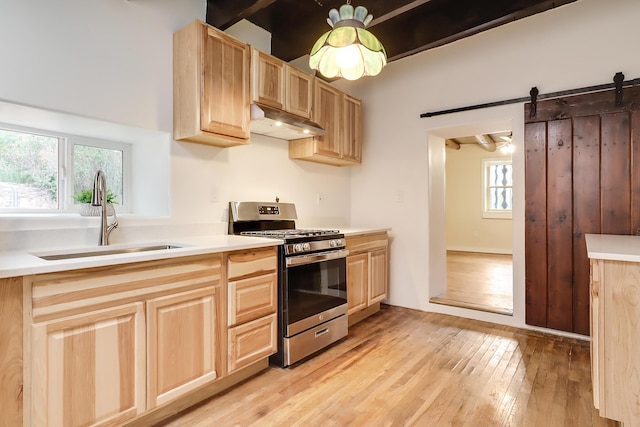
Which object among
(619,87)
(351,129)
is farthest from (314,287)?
(619,87)

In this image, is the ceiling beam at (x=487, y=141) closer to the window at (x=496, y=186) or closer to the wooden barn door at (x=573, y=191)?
the window at (x=496, y=186)

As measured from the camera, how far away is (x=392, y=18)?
3000 millimetres

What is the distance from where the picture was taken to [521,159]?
311cm

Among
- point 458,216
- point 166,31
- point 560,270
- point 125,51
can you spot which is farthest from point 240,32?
point 458,216

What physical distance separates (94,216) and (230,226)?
3.27ft

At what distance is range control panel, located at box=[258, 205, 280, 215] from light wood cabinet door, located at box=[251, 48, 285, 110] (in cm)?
84

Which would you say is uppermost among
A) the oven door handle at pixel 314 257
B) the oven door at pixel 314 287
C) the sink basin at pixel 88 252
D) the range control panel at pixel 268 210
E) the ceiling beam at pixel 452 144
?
the ceiling beam at pixel 452 144

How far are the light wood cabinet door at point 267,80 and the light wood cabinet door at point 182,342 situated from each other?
4.87ft

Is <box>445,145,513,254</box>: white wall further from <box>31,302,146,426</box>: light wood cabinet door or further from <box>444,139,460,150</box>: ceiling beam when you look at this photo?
<box>31,302,146,426</box>: light wood cabinet door

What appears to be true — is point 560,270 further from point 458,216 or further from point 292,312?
point 458,216

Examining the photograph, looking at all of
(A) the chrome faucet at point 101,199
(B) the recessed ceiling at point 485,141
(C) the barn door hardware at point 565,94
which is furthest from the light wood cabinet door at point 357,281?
(B) the recessed ceiling at point 485,141

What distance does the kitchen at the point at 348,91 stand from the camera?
6.23ft

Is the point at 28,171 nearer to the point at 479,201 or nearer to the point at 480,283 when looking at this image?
the point at 480,283

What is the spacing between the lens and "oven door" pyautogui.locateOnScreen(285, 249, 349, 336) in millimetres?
2389
